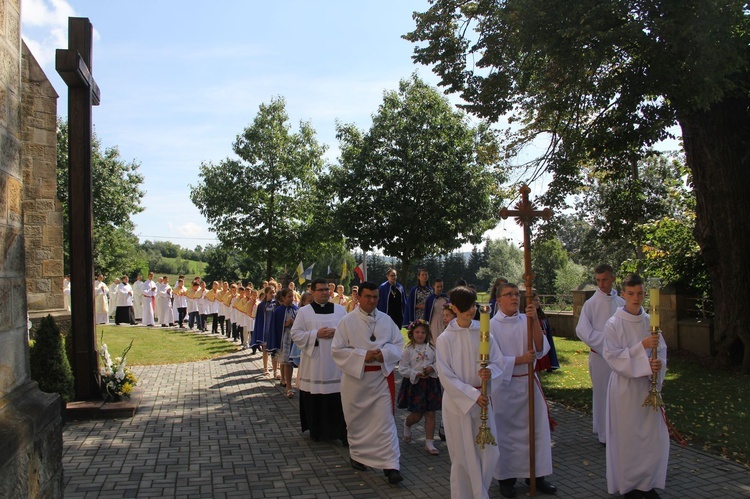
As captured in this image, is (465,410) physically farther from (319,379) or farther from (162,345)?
(162,345)

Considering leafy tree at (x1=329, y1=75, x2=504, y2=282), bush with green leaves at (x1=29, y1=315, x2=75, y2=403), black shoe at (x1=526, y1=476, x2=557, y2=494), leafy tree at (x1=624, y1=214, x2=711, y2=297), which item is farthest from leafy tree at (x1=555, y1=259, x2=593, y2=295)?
black shoe at (x1=526, y1=476, x2=557, y2=494)

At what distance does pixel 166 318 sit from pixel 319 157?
16.5 meters

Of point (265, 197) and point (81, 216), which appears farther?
point (265, 197)

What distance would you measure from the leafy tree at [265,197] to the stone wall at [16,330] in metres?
30.4

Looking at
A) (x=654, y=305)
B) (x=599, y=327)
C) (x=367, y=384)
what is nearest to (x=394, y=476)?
(x=367, y=384)

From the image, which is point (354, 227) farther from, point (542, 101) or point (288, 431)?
point (288, 431)

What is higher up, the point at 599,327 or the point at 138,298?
the point at 138,298

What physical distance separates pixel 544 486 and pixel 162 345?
47.6ft

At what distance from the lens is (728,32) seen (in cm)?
920

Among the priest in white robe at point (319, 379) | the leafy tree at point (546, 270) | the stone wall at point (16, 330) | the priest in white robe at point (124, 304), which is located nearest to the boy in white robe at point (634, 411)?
the priest in white robe at point (319, 379)

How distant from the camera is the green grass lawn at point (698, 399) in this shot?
25.3ft

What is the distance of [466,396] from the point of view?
532 centimetres

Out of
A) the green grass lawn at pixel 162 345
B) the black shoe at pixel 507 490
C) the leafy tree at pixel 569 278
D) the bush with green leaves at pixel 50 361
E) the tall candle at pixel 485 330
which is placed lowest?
the black shoe at pixel 507 490

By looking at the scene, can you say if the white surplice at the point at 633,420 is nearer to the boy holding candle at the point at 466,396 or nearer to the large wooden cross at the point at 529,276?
the large wooden cross at the point at 529,276
